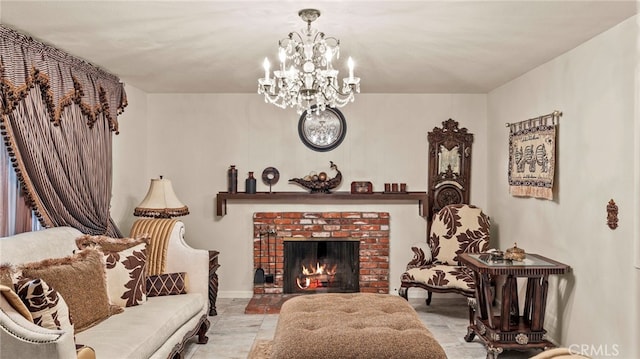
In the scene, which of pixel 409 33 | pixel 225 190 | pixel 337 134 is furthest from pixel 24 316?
pixel 337 134

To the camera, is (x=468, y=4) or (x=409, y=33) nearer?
(x=468, y=4)

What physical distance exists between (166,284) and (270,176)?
7.07 feet

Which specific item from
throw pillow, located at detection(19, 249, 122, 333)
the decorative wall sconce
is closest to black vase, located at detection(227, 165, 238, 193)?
throw pillow, located at detection(19, 249, 122, 333)

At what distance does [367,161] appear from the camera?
5793 millimetres

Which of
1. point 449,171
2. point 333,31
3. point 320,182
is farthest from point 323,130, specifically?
point 333,31

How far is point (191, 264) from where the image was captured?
13.6ft

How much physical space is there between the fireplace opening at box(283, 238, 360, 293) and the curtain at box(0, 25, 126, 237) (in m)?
1.98

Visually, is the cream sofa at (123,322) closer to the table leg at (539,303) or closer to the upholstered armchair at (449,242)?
the upholstered armchair at (449,242)

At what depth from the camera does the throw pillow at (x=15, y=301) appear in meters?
2.19

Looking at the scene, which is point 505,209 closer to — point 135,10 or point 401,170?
point 401,170

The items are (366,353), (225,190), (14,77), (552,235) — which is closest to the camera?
(366,353)

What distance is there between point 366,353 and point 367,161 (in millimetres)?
3417

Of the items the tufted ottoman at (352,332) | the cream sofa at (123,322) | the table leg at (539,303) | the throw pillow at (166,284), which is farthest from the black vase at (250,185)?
the table leg at (539,303)

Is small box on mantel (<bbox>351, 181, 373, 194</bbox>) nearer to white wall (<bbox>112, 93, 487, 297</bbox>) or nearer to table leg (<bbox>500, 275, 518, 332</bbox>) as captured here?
white wall (<bbox>112, 93, 487, 297</bbox>)
